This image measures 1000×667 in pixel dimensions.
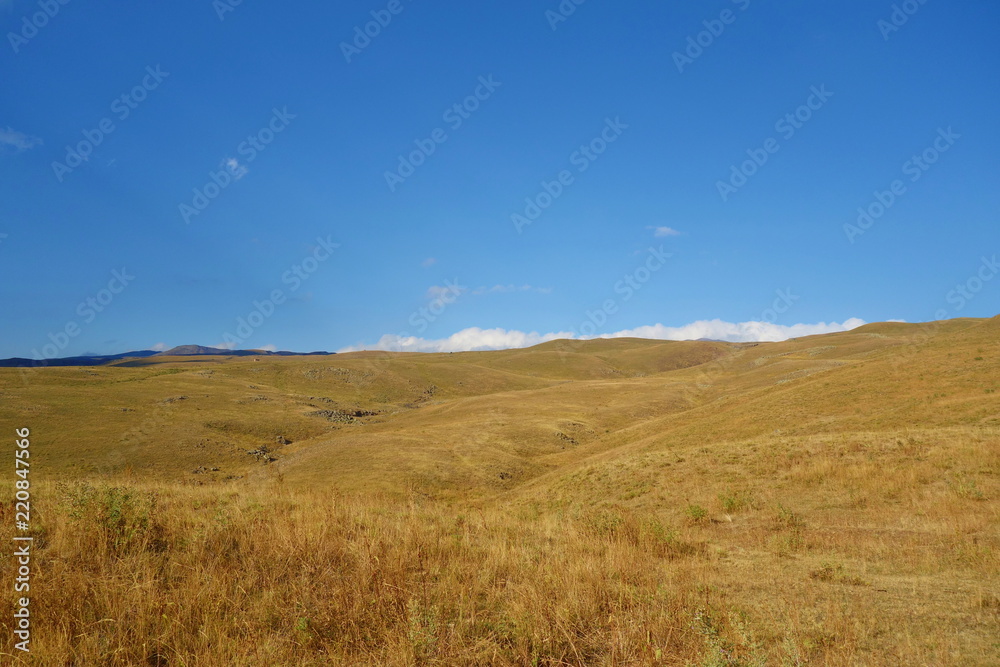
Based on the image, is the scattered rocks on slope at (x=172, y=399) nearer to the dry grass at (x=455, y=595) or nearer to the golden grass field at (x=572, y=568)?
→ the golden grass field at (x=572, y=568)

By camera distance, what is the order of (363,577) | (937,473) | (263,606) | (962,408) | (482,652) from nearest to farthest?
(482,652) → (263,606) → (363,577) → (937,473) → (962,408)

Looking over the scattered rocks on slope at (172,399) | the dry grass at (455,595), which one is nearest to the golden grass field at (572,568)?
the dry grass at (455,595)

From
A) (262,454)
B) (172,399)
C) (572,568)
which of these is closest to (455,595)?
(572,568)

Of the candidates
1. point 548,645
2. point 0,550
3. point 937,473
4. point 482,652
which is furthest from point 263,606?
point 937,473

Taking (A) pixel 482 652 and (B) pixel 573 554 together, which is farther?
(B) pixel 573 554

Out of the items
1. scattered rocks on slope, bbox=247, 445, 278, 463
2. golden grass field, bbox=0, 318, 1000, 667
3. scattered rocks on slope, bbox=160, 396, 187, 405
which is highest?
scattered rocks on slope, bbox=160, 396, 187, 405

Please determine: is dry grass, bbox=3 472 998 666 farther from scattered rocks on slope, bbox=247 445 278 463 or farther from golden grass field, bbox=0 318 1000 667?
scattered rocks on slope, bbox=247 445 278 463

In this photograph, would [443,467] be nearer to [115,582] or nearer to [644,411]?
[115,582]

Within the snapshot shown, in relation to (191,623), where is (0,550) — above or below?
above

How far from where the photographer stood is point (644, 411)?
55.6m

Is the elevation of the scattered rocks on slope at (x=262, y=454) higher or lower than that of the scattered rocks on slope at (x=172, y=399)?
lower

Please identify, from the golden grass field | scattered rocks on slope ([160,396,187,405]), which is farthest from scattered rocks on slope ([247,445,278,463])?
the golden grass field

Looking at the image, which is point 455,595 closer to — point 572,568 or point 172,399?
point 572,568

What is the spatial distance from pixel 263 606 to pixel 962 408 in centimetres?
3018
